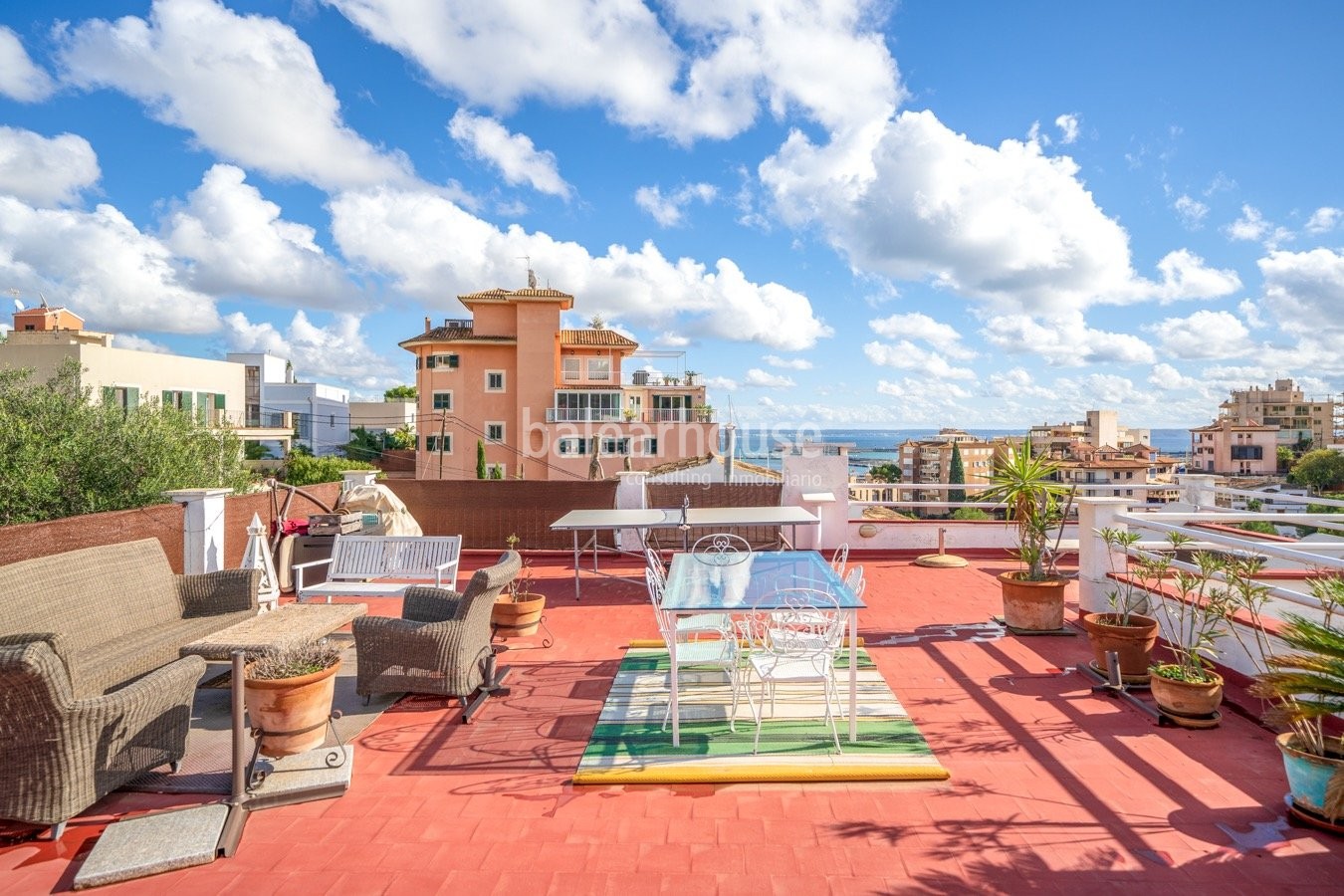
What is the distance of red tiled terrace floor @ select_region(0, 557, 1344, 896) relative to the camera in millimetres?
2504

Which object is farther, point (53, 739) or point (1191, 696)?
point (1191, 696)

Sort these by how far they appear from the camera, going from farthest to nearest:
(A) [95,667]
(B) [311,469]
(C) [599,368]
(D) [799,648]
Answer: (C) [599,368] < (B) [311,469] < (D) [799,648] < (A) [95,667]

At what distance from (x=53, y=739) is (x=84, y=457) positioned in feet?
31.0

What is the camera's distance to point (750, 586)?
4.16 meters

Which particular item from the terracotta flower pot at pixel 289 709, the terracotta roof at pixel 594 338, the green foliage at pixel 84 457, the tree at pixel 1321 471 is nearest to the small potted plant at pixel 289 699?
the terracotta flower pot at pixel 289 709

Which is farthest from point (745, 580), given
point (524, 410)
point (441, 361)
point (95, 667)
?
point (441, 361)

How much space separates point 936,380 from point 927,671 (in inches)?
1962

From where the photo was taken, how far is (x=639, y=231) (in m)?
29.4

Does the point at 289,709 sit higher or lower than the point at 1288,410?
lower

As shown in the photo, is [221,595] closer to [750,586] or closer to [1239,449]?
[750,586]

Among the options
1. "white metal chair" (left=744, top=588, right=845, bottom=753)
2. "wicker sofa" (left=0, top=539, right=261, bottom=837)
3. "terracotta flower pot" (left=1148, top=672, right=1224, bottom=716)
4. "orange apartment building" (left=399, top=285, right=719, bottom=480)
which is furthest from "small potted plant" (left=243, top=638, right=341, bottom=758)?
"orange apartment building" (left=399, top=285, right=719, bottom=480)

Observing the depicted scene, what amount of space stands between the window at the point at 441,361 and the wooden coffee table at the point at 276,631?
1276 inches

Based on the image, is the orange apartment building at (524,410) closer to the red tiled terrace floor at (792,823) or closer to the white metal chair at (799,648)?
the white metal chair at (799,648)

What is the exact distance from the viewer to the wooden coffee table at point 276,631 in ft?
12.4
